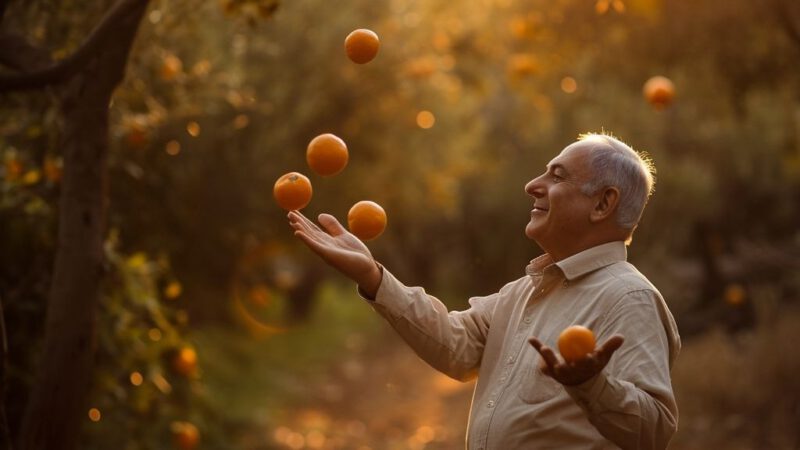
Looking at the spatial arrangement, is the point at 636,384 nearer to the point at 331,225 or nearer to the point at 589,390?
the point at 589,390

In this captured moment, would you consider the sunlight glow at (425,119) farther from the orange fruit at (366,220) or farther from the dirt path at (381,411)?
the orange fruit at (366,220)

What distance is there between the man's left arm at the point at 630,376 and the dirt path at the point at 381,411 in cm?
744

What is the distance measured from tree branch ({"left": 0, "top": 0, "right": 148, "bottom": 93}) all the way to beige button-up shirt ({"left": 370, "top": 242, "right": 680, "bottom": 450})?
4.80 feet

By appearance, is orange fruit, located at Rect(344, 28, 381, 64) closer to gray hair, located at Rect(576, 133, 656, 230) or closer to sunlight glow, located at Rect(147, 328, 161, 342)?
gray hair, located at Rect(576, 133, 656, 230)

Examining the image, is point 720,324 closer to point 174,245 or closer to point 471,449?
point 174,245

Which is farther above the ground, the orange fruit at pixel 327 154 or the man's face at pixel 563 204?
the man's face at pixel 563 204

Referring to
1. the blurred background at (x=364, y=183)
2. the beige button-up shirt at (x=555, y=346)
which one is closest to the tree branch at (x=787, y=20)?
the blurred background at (x=364, y=183)

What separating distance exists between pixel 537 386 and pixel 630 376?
30 centimetres

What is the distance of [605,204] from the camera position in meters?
2.98

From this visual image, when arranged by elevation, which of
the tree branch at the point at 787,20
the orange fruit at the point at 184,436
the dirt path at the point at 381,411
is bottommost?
the dirt path at the point at 381,411

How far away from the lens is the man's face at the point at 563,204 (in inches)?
117

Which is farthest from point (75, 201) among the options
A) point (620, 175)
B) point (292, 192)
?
point (620, 175)

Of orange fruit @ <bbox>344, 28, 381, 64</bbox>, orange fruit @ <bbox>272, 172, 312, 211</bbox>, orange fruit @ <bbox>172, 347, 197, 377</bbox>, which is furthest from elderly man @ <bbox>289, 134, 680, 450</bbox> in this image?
orange fruit @ <bbox>172, 347, 197, 377</bbox>

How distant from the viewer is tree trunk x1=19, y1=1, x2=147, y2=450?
3918 millimetres
